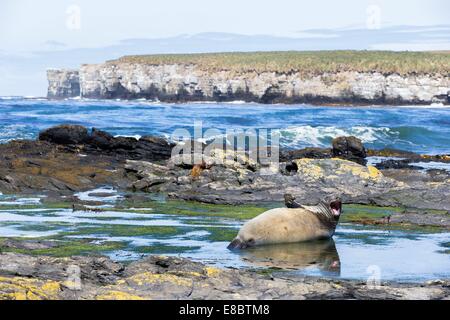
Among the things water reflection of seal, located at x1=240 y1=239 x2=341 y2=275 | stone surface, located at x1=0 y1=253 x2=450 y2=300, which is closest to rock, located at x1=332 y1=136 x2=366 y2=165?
water reflection of seal, located at x1=240 y1=239 x2=341 y2=275

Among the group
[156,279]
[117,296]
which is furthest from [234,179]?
[117,296]

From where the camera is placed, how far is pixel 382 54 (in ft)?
476

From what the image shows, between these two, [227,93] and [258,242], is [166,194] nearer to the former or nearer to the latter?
[258,242]

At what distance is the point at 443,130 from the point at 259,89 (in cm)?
7232

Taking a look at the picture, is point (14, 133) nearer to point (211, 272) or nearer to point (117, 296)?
point (211, 272)

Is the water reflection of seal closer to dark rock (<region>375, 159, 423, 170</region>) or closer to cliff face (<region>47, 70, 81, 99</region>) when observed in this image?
dark rock (<region>375, 159, 423, 170</region>)

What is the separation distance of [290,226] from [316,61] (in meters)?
125

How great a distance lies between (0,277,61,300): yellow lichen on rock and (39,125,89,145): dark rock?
74.7 ft

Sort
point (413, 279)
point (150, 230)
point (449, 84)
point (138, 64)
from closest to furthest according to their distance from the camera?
point (413, 279) < point (150, 230) < point (449, 84) < point (138, 64)

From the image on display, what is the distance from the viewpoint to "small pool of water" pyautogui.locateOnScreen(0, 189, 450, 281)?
41.3ft

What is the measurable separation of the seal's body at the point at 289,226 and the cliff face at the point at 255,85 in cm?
10605

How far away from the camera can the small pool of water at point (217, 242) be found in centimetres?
1260

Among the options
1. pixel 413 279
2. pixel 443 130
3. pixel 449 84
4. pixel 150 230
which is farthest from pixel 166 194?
pixel 449 84
